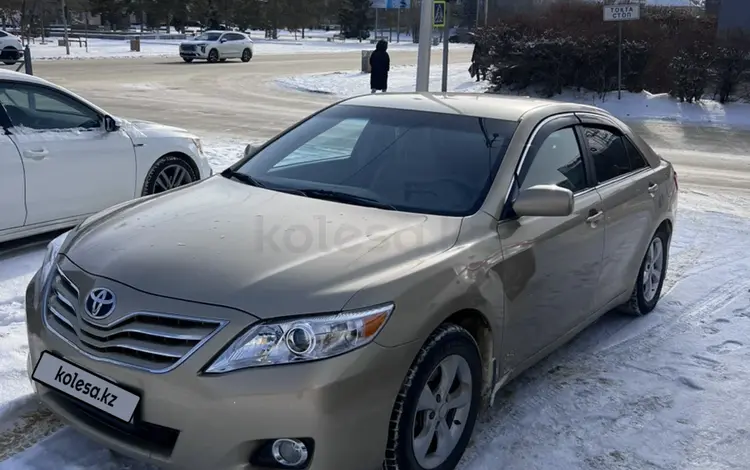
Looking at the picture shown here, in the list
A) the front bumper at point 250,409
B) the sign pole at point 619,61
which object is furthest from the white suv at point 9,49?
the front bumper at point 250,409

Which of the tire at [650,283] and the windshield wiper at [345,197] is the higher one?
the windshield wiper at [345,197]

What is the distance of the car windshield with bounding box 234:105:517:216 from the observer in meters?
3.73

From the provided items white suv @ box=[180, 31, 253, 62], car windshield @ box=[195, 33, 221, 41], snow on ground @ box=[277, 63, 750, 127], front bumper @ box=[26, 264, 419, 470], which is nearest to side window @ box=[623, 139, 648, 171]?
front bumper @ box=[26, 264, 419, 470]

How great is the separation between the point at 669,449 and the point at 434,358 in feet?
4.81

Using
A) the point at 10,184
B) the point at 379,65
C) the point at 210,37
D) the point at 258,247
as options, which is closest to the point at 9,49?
the point at 210,37

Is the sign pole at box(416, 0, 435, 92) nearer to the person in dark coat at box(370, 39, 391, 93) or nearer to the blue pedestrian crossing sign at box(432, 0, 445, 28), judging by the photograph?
the blue pedestrian crossing sign at box(432, 0, 445, 28)

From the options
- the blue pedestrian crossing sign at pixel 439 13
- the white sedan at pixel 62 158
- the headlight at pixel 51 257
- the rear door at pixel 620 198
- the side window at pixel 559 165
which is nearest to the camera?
the headlight at pixel 51 257

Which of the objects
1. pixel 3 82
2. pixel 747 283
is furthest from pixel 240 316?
pixel 747 283

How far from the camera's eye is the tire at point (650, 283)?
526 centimetres

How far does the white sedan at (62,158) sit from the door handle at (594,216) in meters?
4.24

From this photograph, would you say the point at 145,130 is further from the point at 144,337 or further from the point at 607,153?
the point at 144,337

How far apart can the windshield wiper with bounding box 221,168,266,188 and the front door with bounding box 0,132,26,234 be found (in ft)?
7.89

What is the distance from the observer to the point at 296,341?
8.83ft

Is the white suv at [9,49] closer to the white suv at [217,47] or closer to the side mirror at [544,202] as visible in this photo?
the white suv at [217,47]
